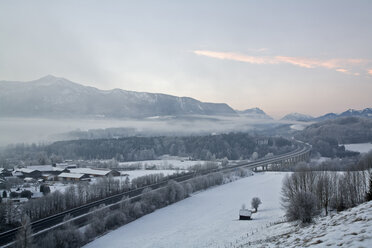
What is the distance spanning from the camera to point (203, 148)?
609 feet

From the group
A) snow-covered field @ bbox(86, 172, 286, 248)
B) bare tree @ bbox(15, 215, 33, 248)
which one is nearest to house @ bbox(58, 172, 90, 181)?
snow-covered field @ bbox(86, 172, 286, 248)

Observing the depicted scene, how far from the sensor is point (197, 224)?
143 feet

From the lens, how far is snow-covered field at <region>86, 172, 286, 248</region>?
116 ft

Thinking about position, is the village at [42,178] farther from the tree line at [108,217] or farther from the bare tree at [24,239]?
the bare tree at [24,239]

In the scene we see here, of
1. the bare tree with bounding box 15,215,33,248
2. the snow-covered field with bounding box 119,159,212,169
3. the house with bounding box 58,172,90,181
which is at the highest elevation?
the bare tree with bounding box 15,215,33,248

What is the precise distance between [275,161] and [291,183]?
86882mm

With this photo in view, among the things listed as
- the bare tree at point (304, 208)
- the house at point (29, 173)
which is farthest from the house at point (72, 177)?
the bare tree at point (304, 208)

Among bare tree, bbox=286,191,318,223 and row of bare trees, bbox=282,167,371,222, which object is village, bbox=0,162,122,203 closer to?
row of bare trees, bbox=282,167,371,222

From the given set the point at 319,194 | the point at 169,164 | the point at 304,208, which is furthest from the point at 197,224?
the point at 169,164

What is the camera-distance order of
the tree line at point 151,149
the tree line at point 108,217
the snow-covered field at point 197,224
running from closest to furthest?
the tree line at point 108,217 → the snow-covered field at point 197,224 → the tree line at point 151,149

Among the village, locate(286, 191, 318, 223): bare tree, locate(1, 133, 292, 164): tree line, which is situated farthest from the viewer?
locate(1, 133, 292, 164): tree line

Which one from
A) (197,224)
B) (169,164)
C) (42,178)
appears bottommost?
(169,164)

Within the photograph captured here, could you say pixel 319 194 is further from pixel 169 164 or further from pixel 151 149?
pixel 151 149

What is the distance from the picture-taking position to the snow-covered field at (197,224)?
35469mm
